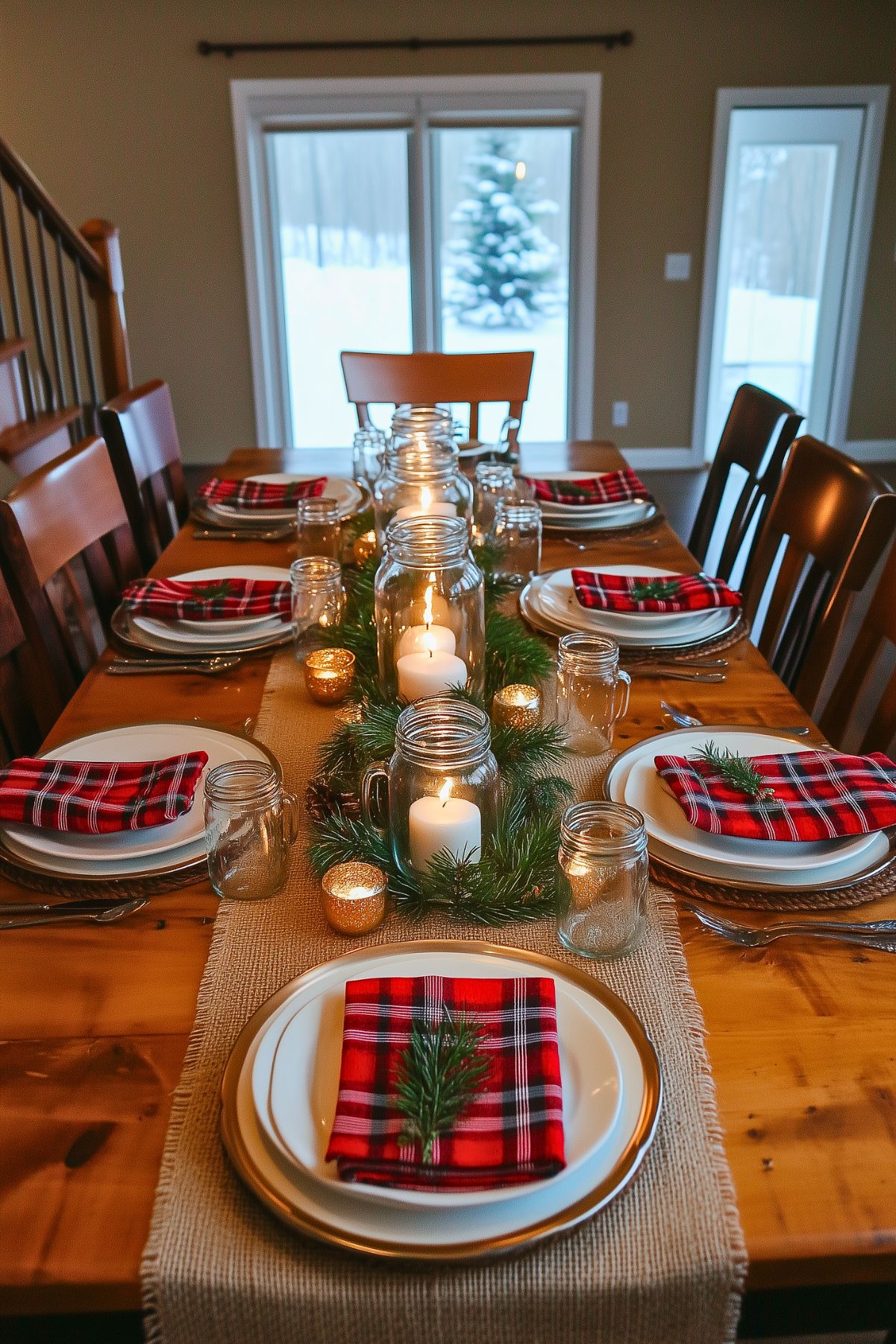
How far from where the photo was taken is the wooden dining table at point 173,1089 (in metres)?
0.61

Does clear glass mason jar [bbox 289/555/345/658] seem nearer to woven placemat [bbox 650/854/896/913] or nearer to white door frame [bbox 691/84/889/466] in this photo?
woven placemat [bbox 650/854/896/913]

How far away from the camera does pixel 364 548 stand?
1707 mm

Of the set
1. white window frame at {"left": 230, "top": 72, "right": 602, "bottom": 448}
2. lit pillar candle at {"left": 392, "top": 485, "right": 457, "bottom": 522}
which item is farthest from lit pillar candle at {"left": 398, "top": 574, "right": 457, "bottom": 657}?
white window frame at {"left": 230, "top": 72, "right": 602, "bottom": 448}

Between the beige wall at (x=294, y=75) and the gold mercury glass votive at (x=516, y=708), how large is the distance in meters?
4.55

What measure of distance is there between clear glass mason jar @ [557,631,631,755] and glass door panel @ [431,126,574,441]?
3956 mm

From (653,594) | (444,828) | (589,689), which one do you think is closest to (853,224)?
(653,594)

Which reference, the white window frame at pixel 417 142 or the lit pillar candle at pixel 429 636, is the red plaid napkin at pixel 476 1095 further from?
the white window frame at pixel 417 142

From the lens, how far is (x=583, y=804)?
2.82ft

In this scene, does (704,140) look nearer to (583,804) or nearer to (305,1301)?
(583,804)

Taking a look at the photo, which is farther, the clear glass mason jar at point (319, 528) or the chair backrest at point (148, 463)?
the chair backrest at point (148, 463)

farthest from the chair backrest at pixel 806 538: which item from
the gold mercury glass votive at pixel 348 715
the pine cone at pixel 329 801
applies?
the pine cone at pixel 329 801

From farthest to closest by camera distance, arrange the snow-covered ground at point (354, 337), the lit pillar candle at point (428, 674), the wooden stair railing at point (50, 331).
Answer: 1. the snow-covered ground at point (354, 337)
2. the wooden stair railing at point (50, 331)
3. the lit pillar candle at point (428, 674)

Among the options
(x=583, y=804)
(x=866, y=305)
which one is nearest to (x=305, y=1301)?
(x=583, y=804)

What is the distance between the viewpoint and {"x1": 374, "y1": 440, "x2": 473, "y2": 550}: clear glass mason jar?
1.70 m
